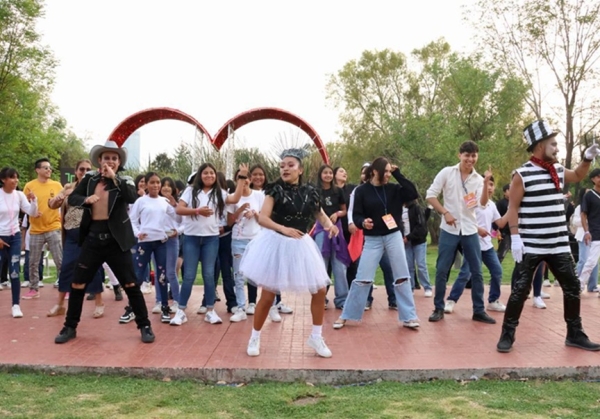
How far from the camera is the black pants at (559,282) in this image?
532 centimetres

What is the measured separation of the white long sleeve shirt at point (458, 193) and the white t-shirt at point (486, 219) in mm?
760

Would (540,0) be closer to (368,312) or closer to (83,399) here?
(368,312)

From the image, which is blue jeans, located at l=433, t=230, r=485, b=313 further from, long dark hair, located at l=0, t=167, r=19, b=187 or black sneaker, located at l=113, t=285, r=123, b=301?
long dark hair, located at l=0, t=167, r=19, b=187

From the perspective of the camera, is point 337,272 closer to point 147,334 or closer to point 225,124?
point 147,334

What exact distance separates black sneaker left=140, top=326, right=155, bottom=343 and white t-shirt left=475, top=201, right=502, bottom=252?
Answer: 435 centimetres

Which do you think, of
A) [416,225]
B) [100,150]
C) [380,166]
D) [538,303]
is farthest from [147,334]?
[538,303]

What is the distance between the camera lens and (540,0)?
28.0 meters


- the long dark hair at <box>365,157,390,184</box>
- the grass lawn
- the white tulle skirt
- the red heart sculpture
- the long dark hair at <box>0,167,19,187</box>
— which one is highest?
the red heart sculpture

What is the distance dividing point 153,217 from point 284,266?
2635 mm

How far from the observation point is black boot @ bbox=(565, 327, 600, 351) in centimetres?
525

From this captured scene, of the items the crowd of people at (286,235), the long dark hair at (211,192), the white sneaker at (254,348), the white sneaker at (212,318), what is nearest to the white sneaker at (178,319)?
the crowd of people at (286,235)

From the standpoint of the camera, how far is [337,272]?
749 cm

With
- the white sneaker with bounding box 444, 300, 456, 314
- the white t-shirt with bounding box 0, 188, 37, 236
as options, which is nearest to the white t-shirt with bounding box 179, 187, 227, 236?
the white t-shirt with bounding box 0, 188, 37, 236

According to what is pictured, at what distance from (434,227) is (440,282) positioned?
26.8 meters
